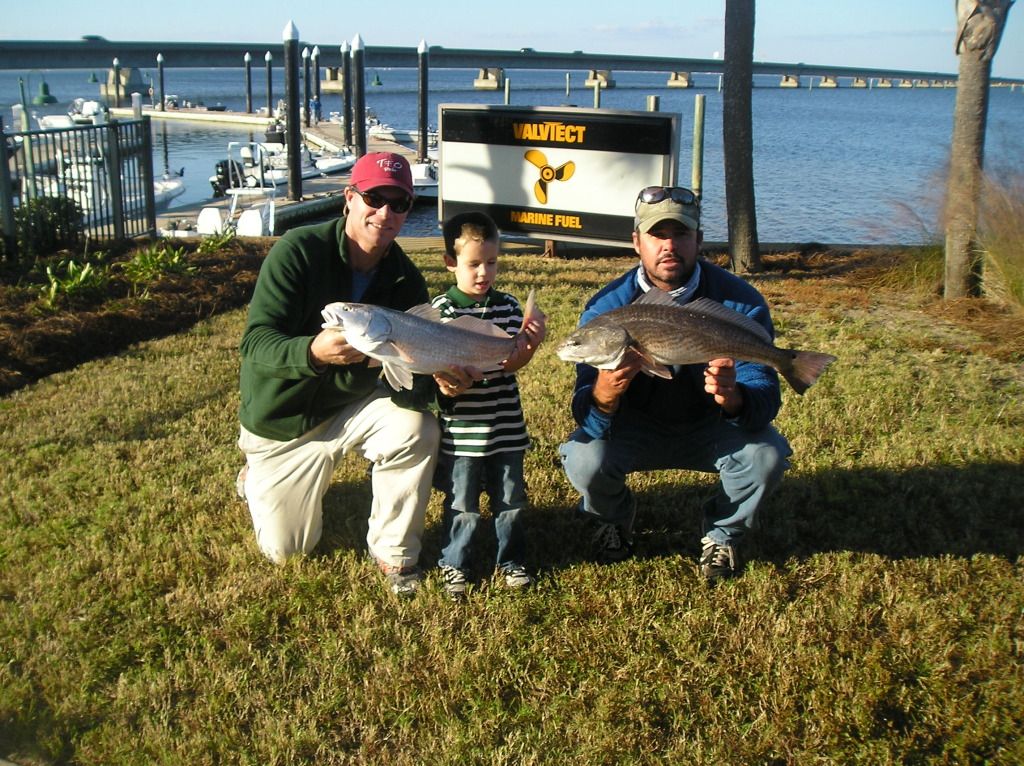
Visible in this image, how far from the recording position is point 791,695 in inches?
141

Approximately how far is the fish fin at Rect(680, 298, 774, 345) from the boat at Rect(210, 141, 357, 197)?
2001 cm

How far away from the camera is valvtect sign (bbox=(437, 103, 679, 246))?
35.4 ft

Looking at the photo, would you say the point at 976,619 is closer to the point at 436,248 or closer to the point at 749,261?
the point at 749,261

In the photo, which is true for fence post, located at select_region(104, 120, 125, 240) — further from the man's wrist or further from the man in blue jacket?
the man in blue jacket

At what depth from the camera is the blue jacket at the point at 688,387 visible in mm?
4312

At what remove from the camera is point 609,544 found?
15.2 feet

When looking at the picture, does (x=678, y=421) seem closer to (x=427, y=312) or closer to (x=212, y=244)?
(x=427, y=312)

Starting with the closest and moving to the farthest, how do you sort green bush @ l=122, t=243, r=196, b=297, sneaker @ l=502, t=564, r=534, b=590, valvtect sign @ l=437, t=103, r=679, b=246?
sneaker @ l=502, t=564, r=534, b=590
green bush @ l=122, t=243, r=196, b=297
valvtect sign @ l=437, t=103, r=679, b=246

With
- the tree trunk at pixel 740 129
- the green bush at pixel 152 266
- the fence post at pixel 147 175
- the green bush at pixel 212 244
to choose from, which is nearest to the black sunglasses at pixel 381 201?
the green bush at pixel 152 266

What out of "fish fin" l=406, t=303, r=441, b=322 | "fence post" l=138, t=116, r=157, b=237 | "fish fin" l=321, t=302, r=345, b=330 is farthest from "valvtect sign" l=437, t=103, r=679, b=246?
"fish fin" l=321, t=302, r=345, b=330

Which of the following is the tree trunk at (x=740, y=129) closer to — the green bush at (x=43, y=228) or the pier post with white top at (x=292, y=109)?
the green bush at (x=43, y=228)

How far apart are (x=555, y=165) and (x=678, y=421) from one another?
293 inches

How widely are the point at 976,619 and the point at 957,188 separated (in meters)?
6.67

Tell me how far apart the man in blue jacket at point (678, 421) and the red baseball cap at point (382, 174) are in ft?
3.43
